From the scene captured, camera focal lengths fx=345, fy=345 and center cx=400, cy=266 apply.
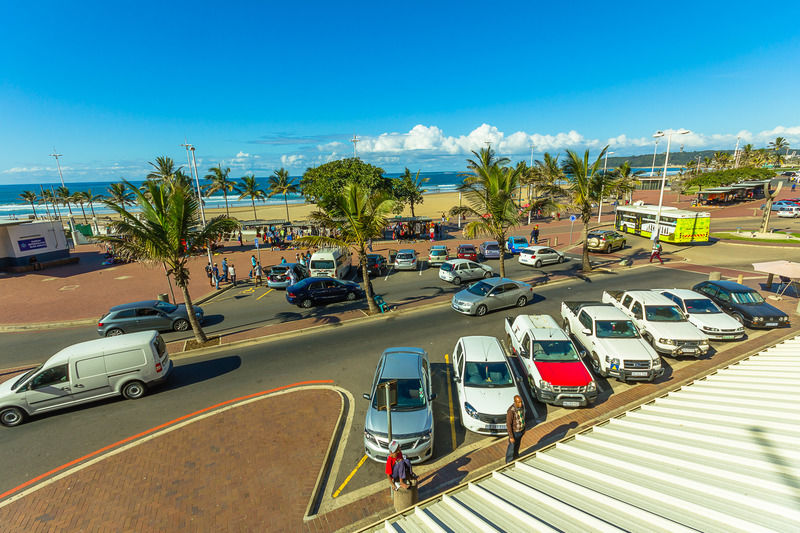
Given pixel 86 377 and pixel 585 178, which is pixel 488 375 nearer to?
pixel 86 377

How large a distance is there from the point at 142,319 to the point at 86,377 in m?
6.10

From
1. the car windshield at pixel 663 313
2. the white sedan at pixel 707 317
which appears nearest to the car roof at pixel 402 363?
the car windshield at pixel 663 313

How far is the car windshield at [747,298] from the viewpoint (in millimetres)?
15117

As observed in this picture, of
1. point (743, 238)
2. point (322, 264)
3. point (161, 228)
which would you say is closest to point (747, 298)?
point (322, 264)

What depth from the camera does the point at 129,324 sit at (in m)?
15.9

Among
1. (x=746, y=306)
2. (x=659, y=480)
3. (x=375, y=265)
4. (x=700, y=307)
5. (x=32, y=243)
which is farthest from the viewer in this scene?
(x=32, y=243)

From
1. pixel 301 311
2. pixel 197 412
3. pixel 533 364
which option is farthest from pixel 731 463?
pixel 301 311

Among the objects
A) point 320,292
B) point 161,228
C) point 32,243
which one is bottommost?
point 320,292

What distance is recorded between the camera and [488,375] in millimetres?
9875

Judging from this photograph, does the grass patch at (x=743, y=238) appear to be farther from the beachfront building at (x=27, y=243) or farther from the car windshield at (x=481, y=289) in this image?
the beachfront building at (x=27, y=243)

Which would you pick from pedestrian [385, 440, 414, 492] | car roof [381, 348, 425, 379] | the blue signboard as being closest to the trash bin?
pedestrian [385, 440, 414, 492]

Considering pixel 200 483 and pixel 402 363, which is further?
pixel 402 363

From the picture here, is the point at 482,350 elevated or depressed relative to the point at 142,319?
elevated

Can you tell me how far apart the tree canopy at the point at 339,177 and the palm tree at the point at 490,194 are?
882 inches
